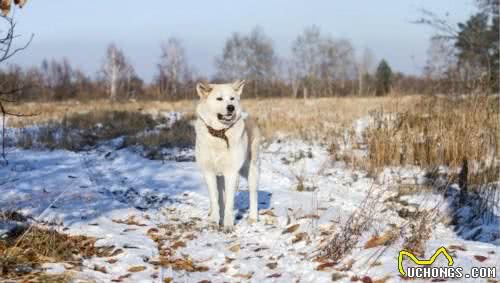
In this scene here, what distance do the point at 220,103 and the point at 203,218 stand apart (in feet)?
4.93

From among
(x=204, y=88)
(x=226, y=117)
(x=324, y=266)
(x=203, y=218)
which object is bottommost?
(x=203, y=218)

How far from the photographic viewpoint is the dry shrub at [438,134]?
24.2ft

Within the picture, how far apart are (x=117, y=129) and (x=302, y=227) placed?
1061cm

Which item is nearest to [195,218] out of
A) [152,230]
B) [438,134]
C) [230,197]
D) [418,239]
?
[230,197]

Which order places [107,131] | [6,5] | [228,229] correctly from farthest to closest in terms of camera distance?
[107,131]
[228,229]
[6,5]

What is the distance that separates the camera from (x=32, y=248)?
3.75 meters

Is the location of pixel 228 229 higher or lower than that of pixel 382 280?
lower

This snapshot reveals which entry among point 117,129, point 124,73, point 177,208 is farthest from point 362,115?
point 124,73

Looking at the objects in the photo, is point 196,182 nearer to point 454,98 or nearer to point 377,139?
point 377,139

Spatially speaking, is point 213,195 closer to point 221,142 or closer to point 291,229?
point 221,142

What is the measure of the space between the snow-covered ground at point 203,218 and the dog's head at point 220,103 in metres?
1.30

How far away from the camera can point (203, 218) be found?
589cm

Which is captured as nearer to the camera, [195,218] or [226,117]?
[226,117]

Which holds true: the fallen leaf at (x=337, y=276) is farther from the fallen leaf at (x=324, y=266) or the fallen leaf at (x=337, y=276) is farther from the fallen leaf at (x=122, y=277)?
the fallen leaf at (x=122, y=277)
